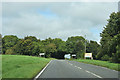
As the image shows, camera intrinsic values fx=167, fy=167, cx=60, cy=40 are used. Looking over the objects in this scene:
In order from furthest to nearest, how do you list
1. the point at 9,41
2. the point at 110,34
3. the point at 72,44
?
the point at 9,41, the point at 72,44, the point at 110,34

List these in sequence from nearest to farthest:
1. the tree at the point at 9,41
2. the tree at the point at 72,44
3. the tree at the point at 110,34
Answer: the tree at the point at 110,34
the tree at the point at 72,44
the tree at the point at 9,41

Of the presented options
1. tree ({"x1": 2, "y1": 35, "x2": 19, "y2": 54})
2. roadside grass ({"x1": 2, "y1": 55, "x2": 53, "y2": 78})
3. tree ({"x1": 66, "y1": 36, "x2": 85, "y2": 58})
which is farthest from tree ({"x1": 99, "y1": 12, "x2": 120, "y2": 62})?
tree ({"x1": 2, "y1": 35, "x2": 19, "y2": 54})

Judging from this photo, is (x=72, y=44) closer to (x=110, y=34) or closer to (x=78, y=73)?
(x=110, y=34)

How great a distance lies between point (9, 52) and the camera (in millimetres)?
95500

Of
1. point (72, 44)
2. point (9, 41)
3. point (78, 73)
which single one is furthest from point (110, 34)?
point (9, 41)

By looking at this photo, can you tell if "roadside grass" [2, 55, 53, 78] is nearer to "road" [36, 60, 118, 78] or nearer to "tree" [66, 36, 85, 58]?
"road" [36, 60, 118, 78]

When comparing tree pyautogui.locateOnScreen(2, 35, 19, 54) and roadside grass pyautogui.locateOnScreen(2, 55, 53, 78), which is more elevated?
tree pyautogui.locateOnScreen(2, 35, 19, 54)

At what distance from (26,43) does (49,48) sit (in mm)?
13534

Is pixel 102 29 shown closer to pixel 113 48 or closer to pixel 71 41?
pixel 113 48

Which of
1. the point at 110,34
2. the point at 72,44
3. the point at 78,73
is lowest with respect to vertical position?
the point at 78,73

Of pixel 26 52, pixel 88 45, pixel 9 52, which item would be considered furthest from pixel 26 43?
pixel 88 45

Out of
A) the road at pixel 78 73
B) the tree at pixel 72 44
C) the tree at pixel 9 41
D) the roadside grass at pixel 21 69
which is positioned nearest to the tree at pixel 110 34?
the roadside grass at pixel 21 69

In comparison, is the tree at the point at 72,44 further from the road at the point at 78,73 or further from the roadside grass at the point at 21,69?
the road at the point at 78,73

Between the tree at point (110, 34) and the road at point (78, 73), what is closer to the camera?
the road at point (78, 73)
